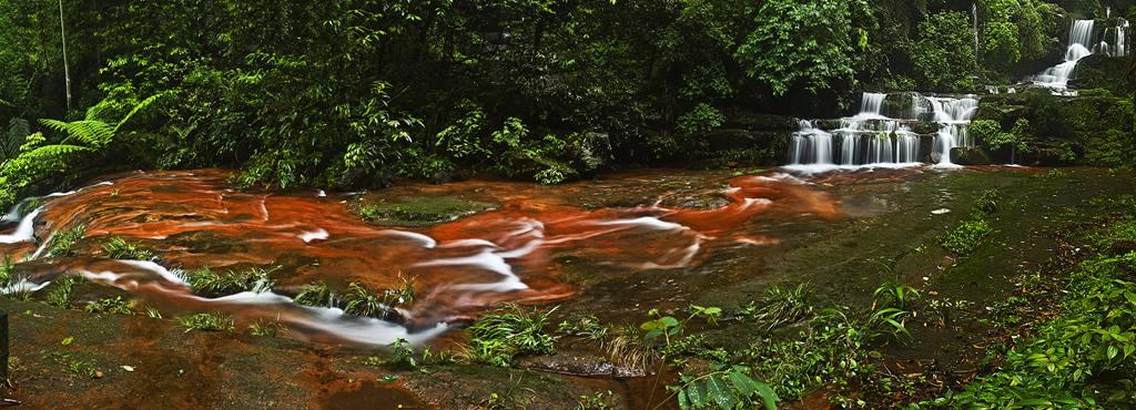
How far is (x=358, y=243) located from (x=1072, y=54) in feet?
80.6

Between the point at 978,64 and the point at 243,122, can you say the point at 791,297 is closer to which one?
the point at 243,122

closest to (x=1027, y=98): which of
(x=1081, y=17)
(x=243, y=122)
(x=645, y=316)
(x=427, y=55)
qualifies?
(x=1081, y=17)

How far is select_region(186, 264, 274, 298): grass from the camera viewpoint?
602 cm

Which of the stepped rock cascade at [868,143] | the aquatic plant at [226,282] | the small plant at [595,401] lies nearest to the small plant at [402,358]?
the small plant at [595,401]

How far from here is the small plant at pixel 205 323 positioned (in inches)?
194

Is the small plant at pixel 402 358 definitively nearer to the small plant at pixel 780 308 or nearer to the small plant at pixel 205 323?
the small plant at pixel 205 323

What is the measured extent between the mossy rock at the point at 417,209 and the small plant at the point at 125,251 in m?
2.72

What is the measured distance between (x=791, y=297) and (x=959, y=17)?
2008cm

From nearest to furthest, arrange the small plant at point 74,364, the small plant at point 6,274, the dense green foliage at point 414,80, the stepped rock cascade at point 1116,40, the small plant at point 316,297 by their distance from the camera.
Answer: the small plant at point 74,364 → the small plant at point 316,297 → the small plant at point 6,274 → the dense green foliage at point 414,80 → the stepped rock cascade at point 1116,40

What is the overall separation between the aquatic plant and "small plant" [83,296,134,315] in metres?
0.63

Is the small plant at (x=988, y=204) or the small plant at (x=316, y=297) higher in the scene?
the small plant at (x=988, y=204)

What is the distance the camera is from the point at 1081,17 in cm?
2344

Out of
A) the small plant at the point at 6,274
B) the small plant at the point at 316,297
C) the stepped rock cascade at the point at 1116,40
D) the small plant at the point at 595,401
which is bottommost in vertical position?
the small plant at the point at 595,401

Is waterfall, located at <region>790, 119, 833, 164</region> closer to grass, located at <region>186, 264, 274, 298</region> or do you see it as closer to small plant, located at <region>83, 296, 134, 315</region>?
grass, located at <region>186, 264, 274, 298</region>
